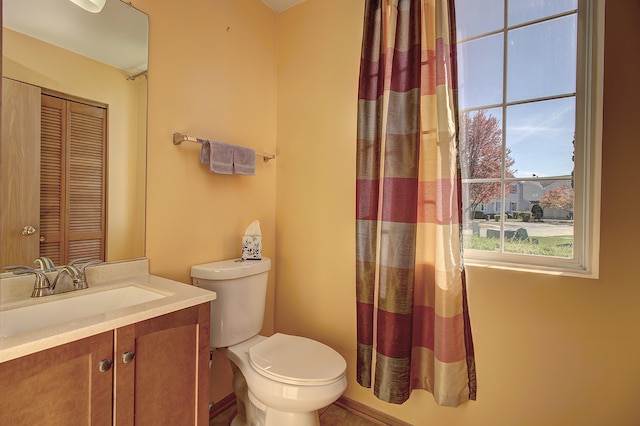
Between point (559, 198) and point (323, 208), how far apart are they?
1.17 meters

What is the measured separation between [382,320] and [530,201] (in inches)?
34.3

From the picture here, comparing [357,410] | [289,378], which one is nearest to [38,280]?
[289,378]

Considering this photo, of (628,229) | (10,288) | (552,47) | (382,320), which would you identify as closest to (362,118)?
(552,47)

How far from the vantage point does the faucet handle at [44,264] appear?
1110 millimetres

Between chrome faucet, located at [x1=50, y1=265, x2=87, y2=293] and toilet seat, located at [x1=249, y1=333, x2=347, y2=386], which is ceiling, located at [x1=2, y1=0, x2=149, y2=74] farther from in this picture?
toilet seat, located at [x1=249, y1=333, x2=347, y2=386]

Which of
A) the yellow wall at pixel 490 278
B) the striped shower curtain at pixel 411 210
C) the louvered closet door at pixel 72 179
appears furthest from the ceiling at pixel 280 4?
the louvered closet door at pixel 72 179

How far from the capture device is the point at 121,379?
3.02 feet

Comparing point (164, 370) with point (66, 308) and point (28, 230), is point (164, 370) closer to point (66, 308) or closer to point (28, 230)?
point (66, 308)

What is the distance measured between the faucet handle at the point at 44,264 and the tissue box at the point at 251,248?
0.82 meters

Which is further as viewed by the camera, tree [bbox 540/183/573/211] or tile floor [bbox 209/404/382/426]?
tile floor [bbox 209/404/382/426]

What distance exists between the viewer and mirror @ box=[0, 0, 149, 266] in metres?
1.10

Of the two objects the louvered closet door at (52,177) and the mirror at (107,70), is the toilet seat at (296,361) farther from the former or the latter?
the louvered closet door at (52,177)

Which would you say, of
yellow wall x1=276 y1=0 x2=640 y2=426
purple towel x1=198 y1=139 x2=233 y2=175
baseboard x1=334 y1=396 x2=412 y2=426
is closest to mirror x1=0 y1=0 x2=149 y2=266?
purple towel x1=198 y1=139 x2=233 y2=175

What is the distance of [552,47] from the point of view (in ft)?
4.31
